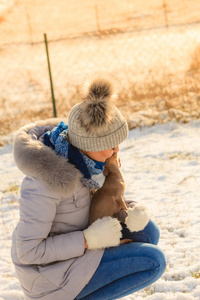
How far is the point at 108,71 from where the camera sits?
1012 centimetres

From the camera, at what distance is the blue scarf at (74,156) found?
2049 millimetres

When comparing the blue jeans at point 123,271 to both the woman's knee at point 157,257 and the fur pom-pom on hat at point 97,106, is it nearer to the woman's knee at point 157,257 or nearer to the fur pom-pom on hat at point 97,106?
the woman's knee at point 157,257

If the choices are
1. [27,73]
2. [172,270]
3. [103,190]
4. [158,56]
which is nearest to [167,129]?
[172,270]

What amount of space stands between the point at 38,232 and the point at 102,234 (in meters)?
0.31

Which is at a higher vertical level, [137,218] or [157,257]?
[137,218]

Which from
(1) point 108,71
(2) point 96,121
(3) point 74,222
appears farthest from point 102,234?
(1) point 108,71

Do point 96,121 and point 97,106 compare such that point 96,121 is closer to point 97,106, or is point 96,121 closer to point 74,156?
point 97,106

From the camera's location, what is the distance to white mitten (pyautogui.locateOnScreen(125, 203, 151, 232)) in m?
2.22

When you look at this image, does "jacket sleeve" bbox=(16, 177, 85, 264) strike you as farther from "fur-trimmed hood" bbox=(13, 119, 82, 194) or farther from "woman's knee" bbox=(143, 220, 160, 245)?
"woman's knee" bbox=(143, 220, 160, 245)

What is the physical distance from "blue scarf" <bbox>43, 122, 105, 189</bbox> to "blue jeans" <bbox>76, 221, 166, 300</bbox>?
0.36m

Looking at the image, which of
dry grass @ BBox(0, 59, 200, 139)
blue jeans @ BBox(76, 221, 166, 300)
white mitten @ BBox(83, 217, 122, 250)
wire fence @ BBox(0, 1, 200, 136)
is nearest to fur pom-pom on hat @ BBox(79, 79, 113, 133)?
white mitten @ BBox(83, 217, 122, 250)

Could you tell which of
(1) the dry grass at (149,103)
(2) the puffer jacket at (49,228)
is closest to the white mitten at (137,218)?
(2) the puffer jacket at (49,228)

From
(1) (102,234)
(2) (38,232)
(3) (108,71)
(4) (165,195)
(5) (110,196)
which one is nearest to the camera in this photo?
(2) (38,232)

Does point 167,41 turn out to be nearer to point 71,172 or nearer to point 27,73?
point 27,73
